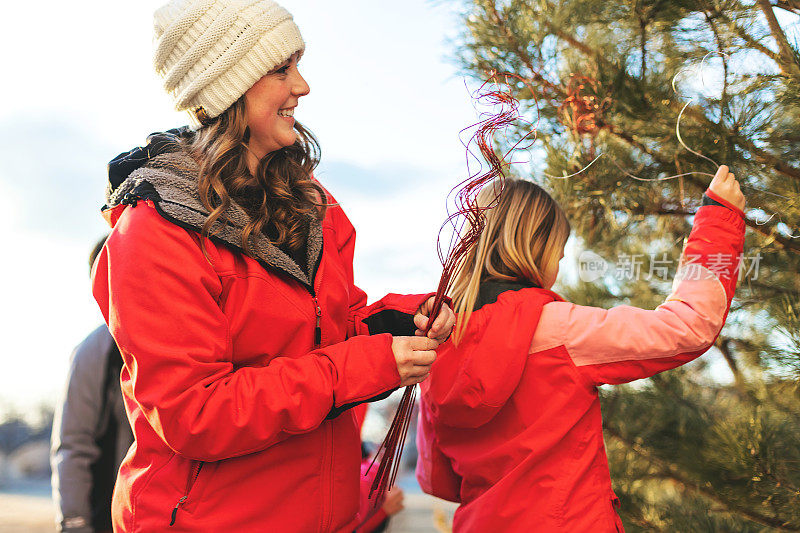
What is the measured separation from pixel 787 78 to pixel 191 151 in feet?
2.93

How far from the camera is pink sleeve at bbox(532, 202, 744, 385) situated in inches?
42.4

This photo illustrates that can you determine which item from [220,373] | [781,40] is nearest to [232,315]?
[220,373]

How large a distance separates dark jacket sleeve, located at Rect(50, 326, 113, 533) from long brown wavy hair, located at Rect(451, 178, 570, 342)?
726 mm

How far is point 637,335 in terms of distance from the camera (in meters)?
1.09

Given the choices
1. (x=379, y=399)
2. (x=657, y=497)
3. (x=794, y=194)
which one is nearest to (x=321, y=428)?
(x=379, y=399)

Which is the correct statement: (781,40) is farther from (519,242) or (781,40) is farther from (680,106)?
(519,242)

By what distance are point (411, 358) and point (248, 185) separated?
1.16ft

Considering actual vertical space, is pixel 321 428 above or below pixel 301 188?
below

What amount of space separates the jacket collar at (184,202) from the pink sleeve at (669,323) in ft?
1.52

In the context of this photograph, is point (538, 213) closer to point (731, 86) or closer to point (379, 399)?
point (731, 86)

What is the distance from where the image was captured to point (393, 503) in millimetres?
1281

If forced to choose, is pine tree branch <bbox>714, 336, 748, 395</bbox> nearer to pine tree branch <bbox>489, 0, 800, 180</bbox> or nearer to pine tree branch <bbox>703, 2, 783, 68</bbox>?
pine tree branch <bbox>489, 0, 800, 180</bbox>

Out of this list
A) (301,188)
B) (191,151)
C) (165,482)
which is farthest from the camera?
(301,188)

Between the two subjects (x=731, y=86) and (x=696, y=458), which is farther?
(x=696, y=458)
